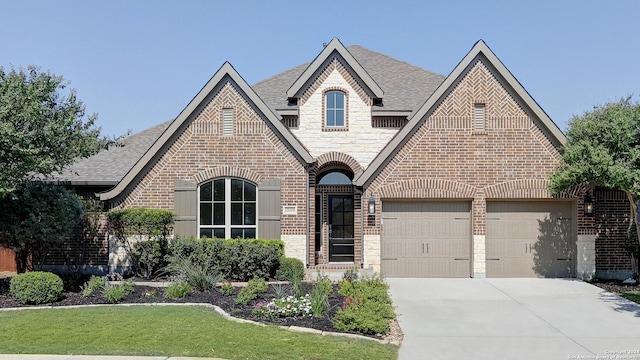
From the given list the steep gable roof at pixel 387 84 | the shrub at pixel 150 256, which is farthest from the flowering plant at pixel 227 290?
the steep gable roof at pixel 387 84

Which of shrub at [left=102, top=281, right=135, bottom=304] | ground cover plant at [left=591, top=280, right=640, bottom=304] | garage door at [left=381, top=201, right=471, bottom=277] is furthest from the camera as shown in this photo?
garage door at [left=381, top=201, right=471, bottom=277]

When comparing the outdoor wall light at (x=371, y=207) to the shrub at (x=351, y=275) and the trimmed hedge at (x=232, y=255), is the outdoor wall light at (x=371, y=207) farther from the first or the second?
the trimmed hedge at (x=232, y=255)

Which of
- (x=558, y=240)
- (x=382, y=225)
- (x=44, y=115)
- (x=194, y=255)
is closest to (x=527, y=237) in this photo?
(x=558, y=240)

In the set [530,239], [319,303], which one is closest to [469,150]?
[530,239]

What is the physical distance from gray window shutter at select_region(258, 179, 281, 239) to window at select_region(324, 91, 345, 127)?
297 centimetres

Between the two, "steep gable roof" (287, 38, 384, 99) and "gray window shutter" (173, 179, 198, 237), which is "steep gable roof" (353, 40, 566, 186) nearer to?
"steep gable roof" (287, 38, 384, 99)

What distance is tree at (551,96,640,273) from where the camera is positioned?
12062mm

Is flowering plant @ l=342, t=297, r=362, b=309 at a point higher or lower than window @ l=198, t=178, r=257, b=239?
lower

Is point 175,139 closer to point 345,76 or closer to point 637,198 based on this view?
point 345,76

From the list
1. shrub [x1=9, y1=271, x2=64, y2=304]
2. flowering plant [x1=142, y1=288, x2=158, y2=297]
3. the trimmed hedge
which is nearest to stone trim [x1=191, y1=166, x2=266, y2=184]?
the trimmed hedge

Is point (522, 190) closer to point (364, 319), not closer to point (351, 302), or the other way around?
point (351, 302)

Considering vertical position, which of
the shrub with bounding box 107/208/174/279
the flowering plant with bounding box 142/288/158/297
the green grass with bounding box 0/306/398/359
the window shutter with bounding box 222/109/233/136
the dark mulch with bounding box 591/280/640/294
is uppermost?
the window shutter with bounding box 222/109/233/136

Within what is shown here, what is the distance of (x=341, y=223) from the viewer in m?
17.3

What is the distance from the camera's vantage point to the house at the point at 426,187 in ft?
49.0
